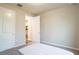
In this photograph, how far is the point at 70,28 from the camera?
3.12m

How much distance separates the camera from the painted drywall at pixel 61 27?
9.76 ft

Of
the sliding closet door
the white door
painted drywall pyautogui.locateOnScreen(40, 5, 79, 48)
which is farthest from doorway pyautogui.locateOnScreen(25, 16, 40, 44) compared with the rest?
the sliding closet door

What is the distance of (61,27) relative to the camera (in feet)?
10.1

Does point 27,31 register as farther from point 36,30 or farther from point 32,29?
point 36,30

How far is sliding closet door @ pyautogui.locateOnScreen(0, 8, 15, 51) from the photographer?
3.11 m

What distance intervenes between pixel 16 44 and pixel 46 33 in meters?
1.21

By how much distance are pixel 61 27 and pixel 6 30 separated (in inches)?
78.5

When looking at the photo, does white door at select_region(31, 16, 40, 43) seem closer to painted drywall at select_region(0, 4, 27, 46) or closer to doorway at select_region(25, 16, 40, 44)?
doorway at select_region(25, 16, 40, 44)

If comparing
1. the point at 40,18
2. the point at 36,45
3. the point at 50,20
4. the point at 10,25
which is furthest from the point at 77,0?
the point at 10,25

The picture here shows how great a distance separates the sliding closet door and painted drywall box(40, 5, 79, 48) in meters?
1.14

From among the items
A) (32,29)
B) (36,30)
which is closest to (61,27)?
(36,30)

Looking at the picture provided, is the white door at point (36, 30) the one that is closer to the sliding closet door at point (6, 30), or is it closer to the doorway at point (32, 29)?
the doorway at point (32, 29)

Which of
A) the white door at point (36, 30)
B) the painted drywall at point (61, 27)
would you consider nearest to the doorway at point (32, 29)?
the white door at point (36, 30)

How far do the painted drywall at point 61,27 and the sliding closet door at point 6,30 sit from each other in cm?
114
